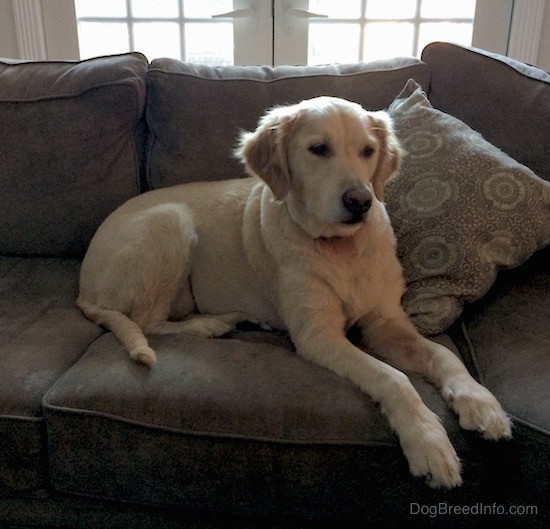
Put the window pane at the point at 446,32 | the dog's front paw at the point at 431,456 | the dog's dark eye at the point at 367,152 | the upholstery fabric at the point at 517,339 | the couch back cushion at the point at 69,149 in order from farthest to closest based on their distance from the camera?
the window pane at the point at 446,32 < the couch back cushion at the point at 69,149 < the dog's dark eye at the point at 367,152 < the upholstery fabric at the point at 517,339 < the dog's front paw at the point at 431,456

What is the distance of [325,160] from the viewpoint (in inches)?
59.0

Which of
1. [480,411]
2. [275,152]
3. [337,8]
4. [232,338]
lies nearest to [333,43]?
[337,8]

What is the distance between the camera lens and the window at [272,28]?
9.30ft

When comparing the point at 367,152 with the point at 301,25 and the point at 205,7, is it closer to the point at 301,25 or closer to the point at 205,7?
the point at 301,25

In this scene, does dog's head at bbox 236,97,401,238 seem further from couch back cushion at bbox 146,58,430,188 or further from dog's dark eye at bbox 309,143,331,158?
couch back cushion at bbox 146,58,430,188

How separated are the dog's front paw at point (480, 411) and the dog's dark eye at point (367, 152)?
62cm

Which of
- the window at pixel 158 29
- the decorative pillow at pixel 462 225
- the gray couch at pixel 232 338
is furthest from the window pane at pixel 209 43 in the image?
the decorative pillow at pixel 462 225

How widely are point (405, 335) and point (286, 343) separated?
0.32 metres

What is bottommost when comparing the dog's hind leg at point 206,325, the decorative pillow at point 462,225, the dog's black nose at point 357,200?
the dog's hind leg at point 206,325

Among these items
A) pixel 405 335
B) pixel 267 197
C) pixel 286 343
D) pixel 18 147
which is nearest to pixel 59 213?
pixel 18 147

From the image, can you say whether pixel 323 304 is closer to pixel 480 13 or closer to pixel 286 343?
pixel 286 343

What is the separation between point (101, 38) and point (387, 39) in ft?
4.57

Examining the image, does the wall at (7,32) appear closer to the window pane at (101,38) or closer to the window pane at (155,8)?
the window pane at (101,38)

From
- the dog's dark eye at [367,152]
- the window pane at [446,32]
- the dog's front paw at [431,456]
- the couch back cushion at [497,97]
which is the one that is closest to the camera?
the dog's front paw at [431,456]
